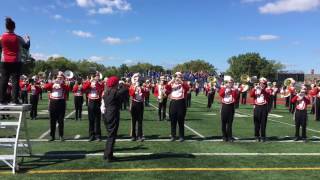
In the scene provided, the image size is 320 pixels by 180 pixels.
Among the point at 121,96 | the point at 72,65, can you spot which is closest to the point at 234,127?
the point at 121,96

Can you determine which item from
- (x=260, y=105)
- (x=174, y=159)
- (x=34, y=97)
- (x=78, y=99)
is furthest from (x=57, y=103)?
(x=34, y=97)

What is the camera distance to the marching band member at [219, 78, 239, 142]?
14148 millimetres

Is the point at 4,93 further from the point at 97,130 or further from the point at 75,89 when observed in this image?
the point at 75,89

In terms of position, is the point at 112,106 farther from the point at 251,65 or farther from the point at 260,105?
the point at 251,65

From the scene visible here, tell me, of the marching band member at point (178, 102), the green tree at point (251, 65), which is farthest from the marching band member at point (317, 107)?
the green tree at point (251, 65)

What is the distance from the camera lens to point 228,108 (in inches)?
563

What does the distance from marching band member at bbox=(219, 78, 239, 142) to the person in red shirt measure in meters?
6.57

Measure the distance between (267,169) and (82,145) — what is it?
5.13 meters

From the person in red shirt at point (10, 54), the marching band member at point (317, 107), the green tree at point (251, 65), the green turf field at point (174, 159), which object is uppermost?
the green tree at point (251, 65)

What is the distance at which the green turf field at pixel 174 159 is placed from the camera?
9.20 metres

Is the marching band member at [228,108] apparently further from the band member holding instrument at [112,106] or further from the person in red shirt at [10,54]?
the person in red shirt at [10,54]

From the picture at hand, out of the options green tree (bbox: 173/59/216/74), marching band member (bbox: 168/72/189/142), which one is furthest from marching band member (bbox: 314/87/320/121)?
green tree (bbox: 173/59/216/74)

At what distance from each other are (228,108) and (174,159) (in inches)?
161

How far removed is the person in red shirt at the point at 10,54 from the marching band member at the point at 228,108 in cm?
657
